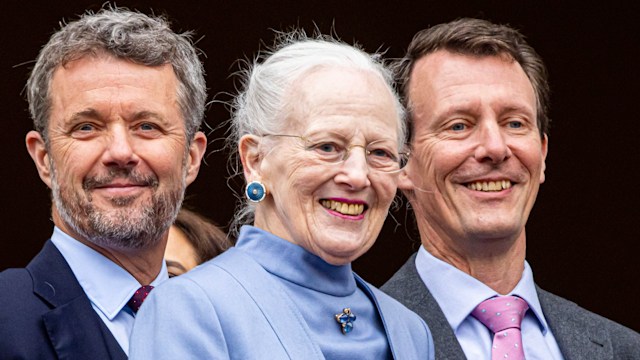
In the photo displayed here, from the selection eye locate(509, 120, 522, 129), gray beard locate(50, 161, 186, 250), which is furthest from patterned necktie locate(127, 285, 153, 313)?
eye locate(509, 120, 522, 129)

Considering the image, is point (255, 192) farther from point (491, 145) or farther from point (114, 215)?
point (491, 145)

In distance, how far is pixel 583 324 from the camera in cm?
372

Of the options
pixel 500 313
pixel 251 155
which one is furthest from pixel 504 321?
pixel 251 155

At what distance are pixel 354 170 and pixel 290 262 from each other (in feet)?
0.87

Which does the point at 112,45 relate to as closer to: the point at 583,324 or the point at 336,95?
the point at 336,95

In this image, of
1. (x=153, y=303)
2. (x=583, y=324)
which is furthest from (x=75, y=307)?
(x=583, y=324)

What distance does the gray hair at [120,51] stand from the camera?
3287 millimetres

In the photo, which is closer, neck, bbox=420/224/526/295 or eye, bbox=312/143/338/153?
eye, bbox=312/143/338/153

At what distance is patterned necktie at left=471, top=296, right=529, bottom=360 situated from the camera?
3.52 metres

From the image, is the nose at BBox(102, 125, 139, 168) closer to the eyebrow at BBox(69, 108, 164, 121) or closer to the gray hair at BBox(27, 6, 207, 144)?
the eyebrow at BBox(69, 108, 164, 121)

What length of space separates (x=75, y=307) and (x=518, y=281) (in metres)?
1.40

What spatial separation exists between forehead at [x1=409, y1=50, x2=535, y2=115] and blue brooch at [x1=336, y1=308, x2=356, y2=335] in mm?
961

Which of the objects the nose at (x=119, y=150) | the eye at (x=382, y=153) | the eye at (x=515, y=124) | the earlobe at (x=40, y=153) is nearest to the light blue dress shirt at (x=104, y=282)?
the earlobe at (x=40, y=153)

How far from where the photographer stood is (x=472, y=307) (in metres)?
3.61
